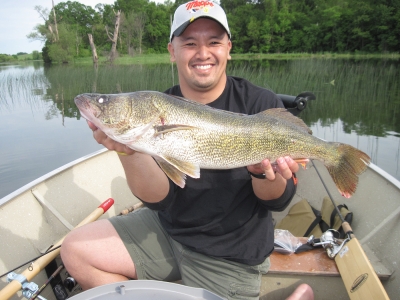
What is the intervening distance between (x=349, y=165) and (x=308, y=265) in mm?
977

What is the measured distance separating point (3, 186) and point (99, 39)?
71.0 m

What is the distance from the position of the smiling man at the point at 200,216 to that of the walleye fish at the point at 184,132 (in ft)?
0.41

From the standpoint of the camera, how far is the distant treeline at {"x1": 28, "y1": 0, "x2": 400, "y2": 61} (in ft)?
182

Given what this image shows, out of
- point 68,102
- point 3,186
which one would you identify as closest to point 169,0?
point 68,102

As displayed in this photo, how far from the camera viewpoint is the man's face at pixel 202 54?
2.59 meters

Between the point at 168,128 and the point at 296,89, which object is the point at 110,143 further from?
the point at 296,89

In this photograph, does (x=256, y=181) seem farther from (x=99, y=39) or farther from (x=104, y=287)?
(x=99, y=39)

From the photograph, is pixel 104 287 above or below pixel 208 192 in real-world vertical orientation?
below

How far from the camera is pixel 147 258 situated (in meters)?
2.62

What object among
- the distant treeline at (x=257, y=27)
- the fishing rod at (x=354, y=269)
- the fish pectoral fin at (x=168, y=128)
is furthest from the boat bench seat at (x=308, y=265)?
the distant treeline at (x=257, y=27)

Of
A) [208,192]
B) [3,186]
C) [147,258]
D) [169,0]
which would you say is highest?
[169,0]

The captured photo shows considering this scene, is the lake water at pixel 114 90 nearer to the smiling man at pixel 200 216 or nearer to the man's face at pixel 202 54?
the smiling man at pixel 200 216

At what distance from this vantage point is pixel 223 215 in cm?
243

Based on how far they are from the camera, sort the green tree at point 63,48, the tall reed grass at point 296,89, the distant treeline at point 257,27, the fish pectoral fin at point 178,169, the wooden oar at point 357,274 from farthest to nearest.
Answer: the distant treeline at point 257,27
the green tree at point 63,48
the tall reed grass at point 296,89
the wooden oar at point 357,274
the fish pectoral fin at point 178,169
